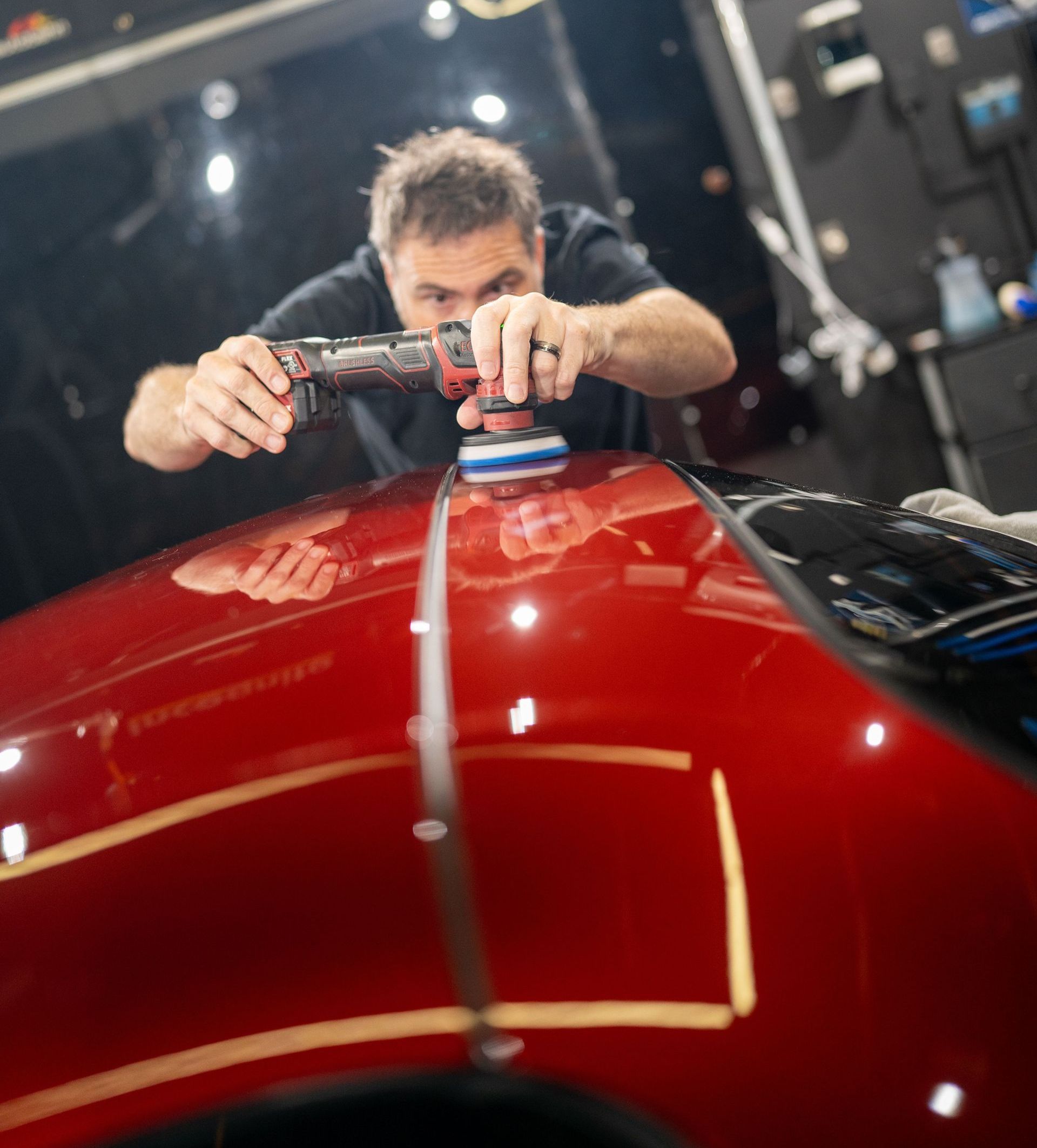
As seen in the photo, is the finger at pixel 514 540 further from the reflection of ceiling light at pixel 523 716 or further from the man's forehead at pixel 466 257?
the man's forehead at pixel 466 257

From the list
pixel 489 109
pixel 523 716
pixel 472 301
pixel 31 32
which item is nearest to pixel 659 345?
pixel 472 301

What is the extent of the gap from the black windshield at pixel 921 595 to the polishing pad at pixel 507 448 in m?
0.26

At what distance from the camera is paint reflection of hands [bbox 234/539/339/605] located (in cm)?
61

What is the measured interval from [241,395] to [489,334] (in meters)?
0.33

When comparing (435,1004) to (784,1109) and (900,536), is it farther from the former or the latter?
(900,536)

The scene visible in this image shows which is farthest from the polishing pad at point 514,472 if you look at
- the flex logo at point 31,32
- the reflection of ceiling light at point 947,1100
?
the flex logo at point 31,32

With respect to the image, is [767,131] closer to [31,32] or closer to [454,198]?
[454,198]

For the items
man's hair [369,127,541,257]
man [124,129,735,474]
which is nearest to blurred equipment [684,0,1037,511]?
man [124,129,735,474]

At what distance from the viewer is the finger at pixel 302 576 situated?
0.61 m

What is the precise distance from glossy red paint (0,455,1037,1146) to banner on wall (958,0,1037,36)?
124 inches

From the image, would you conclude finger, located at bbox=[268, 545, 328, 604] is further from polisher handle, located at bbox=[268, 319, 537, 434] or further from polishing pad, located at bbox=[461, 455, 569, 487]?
polisher handle, located at bbox=[268, 319, 537, 434]

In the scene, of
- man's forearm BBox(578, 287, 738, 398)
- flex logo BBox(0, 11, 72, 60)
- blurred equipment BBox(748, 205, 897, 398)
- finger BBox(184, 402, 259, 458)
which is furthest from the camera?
blurred equipment BBox(748, 205, 897, 398)

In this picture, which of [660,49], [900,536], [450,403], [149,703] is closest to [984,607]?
[900,536]

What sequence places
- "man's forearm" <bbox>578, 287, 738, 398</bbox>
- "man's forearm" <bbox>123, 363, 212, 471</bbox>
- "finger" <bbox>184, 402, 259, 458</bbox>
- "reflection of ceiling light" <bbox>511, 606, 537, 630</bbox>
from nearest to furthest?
1. "reflection of ceiling light" <bbox>511, 606, 537, 630</bbox>
2. "finger" <bbox>184, 402, 259, 458</bbox>
3. "man's forearm" <bbox>578, 287, 738, 398</bbox>
4. "man's forearm" <bbox>123, 363, 212, 471</bbox>
